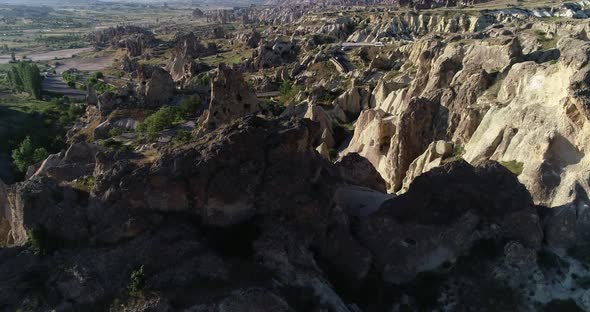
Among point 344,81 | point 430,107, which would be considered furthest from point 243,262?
point 344,81

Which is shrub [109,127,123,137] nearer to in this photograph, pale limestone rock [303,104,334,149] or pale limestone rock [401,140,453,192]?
pale limestone rock [303,104,334,149]

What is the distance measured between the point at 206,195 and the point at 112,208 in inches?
193

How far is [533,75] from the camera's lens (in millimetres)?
41844

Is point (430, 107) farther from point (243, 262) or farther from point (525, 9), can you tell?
point (525, 9)

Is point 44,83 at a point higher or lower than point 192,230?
lower

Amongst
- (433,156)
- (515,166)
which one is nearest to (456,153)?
(433,156)

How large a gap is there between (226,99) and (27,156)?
38073mm

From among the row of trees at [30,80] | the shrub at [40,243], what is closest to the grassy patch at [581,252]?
the shrub at [40,243]

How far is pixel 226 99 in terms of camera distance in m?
53.9

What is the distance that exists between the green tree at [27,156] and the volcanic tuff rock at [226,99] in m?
30.6

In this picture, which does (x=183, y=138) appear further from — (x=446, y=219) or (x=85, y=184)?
(x=446, y=219)

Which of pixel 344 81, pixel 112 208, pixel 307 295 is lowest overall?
pixel 344 81

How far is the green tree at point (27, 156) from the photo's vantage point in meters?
69.0

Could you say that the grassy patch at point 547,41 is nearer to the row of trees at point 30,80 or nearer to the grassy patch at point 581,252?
the grassy patch at point 581,252
